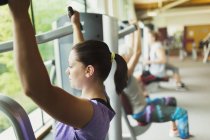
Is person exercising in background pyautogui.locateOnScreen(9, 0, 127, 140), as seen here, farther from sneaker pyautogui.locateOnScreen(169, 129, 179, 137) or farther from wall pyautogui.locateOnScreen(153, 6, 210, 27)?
wall pyautogui.locateOnScreen(153, 6, 210, 27)

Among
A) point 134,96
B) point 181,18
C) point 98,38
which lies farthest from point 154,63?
point 181,18

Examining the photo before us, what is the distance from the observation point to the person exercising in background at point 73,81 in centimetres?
77

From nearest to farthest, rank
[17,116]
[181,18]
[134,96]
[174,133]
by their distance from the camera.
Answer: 1. [17,116]
2. [134,96]
3. [174,133]
4. [181,18]

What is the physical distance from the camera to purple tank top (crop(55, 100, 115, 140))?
109cm

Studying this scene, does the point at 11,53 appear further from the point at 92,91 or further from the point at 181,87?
the point at 181,87

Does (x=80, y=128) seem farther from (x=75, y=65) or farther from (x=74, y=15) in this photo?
(x=74, y=15)

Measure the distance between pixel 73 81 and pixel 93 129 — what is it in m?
0.22

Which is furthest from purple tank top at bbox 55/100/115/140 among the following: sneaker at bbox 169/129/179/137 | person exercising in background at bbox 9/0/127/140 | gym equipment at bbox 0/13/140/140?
sneaker at bbox 169/129/179/137

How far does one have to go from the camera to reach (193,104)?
5.00 metres

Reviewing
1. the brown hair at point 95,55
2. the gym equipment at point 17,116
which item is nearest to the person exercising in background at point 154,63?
the brown hair at point 95,55

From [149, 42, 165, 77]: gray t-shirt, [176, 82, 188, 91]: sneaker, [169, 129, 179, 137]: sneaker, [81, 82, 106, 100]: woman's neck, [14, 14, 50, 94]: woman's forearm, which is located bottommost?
[176, 82, 188, 91]: sneaker

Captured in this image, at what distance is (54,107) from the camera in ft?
2.85

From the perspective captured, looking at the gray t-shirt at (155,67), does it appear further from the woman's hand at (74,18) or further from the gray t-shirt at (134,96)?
the woman's hand at (74,18)

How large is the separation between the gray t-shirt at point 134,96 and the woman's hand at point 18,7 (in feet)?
7.02
